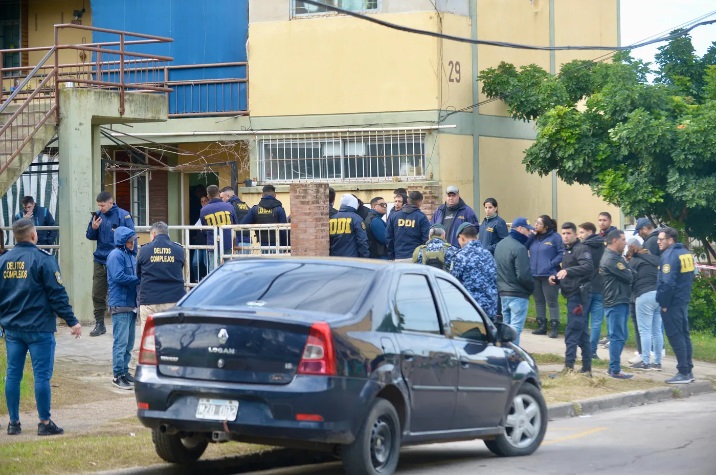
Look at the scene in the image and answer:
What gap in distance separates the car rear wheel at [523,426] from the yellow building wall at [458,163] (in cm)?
1254

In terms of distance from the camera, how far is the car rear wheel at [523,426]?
10.3m

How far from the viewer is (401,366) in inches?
336

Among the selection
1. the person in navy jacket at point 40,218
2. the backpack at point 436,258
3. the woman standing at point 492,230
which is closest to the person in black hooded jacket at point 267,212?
the woman standing at point 492,230

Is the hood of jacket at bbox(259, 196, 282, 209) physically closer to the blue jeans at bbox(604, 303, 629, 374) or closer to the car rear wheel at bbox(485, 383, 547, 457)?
the blue jeans at bbox(604, 303, 629, 374)

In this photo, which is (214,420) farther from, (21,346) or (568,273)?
(568,273)

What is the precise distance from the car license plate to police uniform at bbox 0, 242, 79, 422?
8.87ft

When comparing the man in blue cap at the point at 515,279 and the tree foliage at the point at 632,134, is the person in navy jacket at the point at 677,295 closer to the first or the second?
the man in blue cap at the point at 515,279

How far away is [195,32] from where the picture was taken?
2491 centimetres

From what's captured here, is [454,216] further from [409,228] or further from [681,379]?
[681,379]

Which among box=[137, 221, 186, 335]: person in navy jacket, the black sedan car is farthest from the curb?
box=[137, 221, 186, 335]: person in navy jacket

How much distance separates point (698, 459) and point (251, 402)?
4.19m

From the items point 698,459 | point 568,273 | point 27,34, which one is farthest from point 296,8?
point 698,459

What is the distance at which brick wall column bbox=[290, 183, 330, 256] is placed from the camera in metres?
17.6

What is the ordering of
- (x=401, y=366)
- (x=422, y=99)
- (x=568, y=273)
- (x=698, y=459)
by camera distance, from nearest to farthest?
(x=401, y=366) → (x=698, y=459) → (x=568, y=273) → (x=422, y=99)
